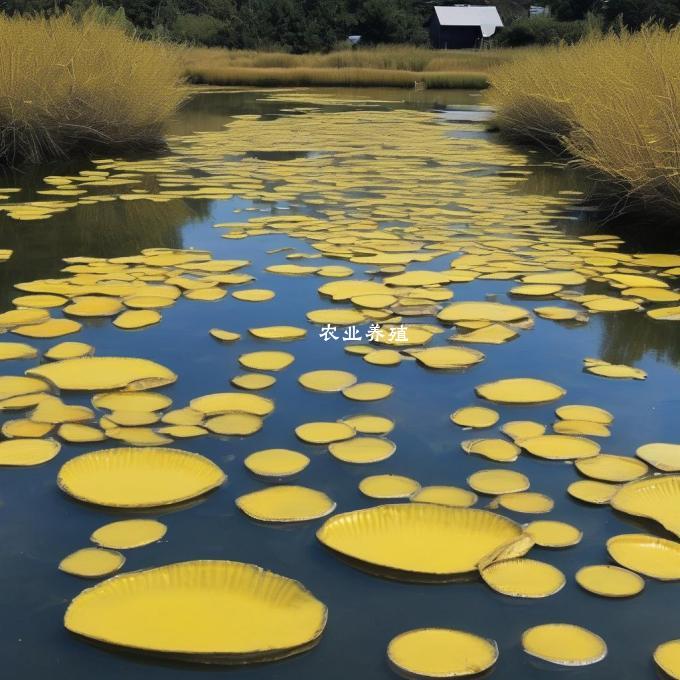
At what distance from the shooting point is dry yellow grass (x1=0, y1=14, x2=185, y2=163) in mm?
5195

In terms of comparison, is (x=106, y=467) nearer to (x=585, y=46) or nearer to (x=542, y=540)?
(x=542, y=540)

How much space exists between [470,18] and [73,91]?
30932mm

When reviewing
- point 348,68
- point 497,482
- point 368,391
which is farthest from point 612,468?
point 348,68

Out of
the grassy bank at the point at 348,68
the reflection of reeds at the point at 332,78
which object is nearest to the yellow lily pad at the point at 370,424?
the grassy bank at the point at 348,68

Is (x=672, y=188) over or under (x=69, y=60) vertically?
under

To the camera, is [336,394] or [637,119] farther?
[637,119]

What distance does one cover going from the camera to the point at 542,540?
1363 mm

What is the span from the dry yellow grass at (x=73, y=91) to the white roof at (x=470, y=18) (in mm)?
29103

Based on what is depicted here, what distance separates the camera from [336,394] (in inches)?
76.7

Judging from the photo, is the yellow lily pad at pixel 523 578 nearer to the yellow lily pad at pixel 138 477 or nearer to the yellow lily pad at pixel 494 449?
the yellow lily pad at pixel 494 449

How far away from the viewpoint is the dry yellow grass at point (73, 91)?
5195mm

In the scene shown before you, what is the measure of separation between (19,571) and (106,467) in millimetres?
303

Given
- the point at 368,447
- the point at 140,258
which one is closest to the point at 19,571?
the point at 368,447

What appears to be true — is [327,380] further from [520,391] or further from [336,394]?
[520,391]
